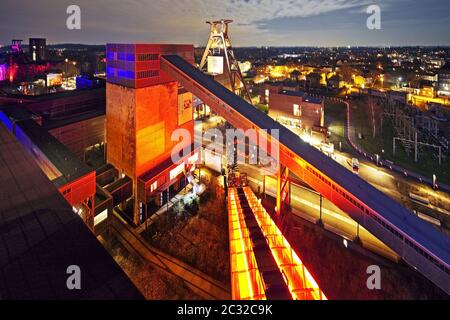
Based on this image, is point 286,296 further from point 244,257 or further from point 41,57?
point 41,57

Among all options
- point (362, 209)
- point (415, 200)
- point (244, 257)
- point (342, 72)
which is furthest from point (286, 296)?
point (342, 72)

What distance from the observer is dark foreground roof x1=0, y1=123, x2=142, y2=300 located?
6.66 m

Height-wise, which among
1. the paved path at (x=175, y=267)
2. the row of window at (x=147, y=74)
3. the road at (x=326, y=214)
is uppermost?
the row of window at (x=147, y=74)

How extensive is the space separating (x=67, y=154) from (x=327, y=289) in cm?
2104

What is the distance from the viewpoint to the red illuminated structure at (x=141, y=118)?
77.4 feet

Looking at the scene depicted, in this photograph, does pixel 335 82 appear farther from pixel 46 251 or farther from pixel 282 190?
pixel 46 251

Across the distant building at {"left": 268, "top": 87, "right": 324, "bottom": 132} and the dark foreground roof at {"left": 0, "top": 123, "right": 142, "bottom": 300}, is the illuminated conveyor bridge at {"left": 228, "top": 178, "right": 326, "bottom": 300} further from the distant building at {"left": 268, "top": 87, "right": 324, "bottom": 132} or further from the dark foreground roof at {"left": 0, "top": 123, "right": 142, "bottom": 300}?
the distant building at {"left": 268, "top": 87, "right": 324, "bottom": 132}

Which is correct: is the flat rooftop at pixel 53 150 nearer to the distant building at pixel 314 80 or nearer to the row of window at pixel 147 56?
the row of window at pixel 147 56

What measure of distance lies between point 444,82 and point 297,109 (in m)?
49.2

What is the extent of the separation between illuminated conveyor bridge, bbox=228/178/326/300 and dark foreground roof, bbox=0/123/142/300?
21.4ft

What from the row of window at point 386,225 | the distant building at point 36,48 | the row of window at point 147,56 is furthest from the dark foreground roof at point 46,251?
the distant building at point 36,48

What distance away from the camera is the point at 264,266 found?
12.7 meters

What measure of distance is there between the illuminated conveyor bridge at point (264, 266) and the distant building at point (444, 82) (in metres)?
74.7

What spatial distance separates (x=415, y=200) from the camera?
80.4 ft
